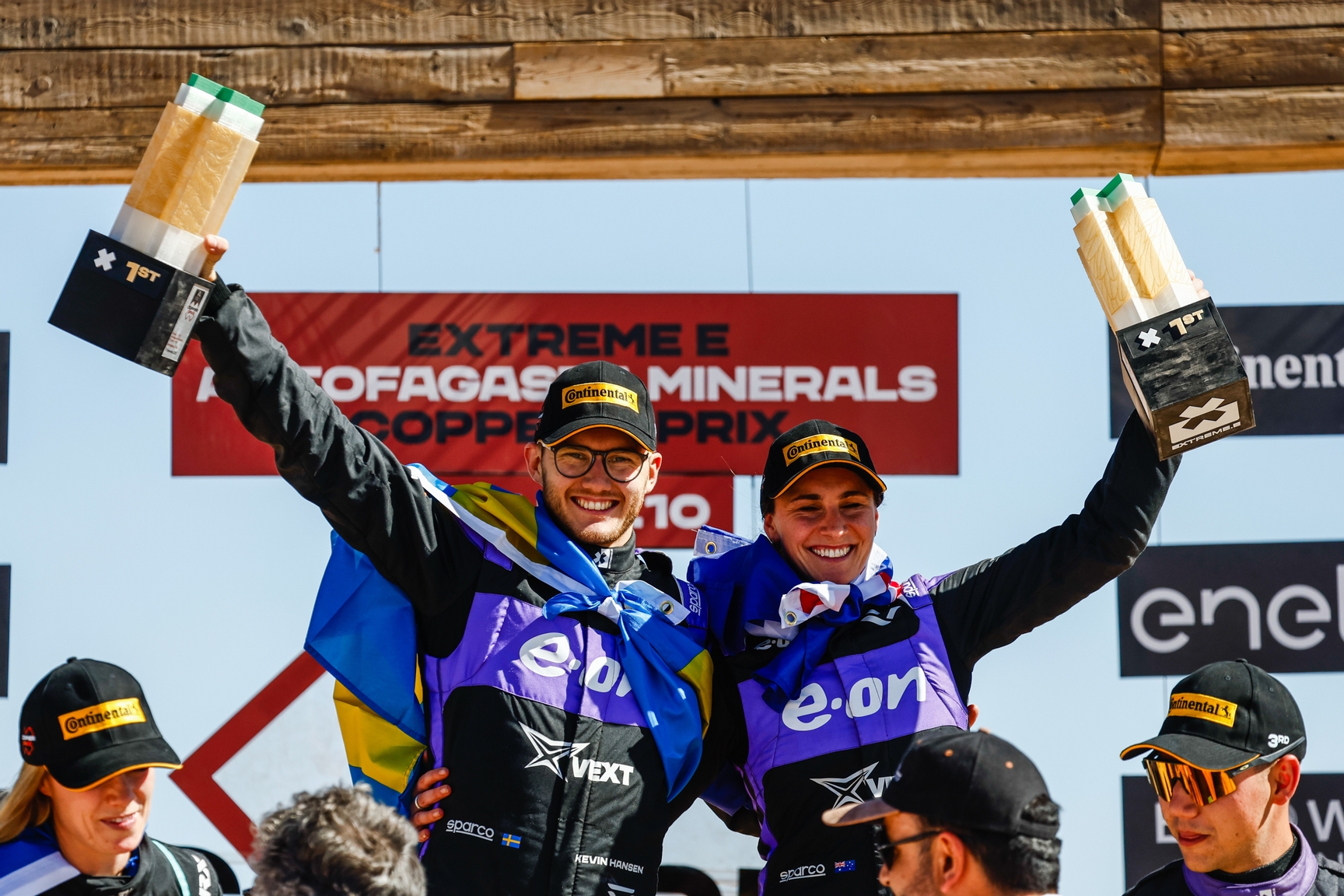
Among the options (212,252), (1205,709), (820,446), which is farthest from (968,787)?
(212,252)

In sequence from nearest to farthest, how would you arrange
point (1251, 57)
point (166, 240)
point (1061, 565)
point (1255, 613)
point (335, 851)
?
point (335, 851)
point (166, 240)
point (1061, 565)
point (1251, 57)
point (1255, 613)

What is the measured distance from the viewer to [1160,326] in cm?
220

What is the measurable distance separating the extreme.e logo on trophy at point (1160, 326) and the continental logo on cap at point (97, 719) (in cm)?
191

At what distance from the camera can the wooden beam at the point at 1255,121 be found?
3438 millimetres

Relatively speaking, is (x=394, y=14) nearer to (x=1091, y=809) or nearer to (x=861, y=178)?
(x=861, y=178)

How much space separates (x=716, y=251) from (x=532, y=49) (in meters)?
0.77

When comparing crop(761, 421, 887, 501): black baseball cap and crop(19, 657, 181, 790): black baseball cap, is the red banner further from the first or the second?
crop(19, 657, 181, 790): black baseball cap

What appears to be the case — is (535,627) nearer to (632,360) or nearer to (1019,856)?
(1019,856)

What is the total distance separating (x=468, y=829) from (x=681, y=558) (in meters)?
1.45

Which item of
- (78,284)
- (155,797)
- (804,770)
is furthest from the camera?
(155,797)

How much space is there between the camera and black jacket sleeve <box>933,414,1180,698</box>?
7.94 ft

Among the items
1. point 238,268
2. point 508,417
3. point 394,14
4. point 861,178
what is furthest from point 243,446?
point 861,178

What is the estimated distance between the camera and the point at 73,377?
11.9ft

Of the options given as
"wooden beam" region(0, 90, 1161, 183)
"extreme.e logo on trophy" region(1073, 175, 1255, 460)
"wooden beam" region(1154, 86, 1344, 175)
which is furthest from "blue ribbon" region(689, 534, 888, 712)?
"wooden beam" region(1154, 86, 1344, 175)
